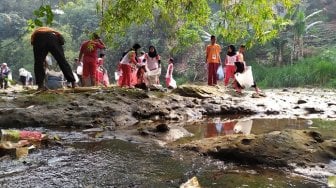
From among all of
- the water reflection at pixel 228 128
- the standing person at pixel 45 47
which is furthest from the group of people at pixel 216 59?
the standing person at pixel 45 47

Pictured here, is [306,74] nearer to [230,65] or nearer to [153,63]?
[230,65]

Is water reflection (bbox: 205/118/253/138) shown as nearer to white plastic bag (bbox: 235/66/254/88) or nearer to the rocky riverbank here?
the rocky riverbank

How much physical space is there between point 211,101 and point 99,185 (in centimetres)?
599

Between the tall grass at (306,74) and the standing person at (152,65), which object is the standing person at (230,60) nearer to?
the standing person at (152,65)

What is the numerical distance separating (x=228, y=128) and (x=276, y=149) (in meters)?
2.43

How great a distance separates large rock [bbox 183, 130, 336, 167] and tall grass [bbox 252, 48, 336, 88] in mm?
15518

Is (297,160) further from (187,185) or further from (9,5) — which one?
(9,5)

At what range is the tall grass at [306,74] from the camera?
19781mm

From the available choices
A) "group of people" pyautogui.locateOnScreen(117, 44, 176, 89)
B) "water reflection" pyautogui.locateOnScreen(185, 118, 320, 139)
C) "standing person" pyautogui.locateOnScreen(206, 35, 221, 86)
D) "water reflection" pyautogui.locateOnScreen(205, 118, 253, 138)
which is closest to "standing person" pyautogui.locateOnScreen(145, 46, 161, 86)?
"group of people" pyautogui.locateOnScreen(117, 44, 176, 89)

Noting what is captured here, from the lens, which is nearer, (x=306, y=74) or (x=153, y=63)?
(x=153, y=63)

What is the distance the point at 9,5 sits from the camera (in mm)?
41000

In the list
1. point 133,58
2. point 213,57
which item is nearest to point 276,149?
point 133,58

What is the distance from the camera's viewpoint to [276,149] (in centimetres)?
431

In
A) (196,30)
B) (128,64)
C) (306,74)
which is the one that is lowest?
(306,74)
